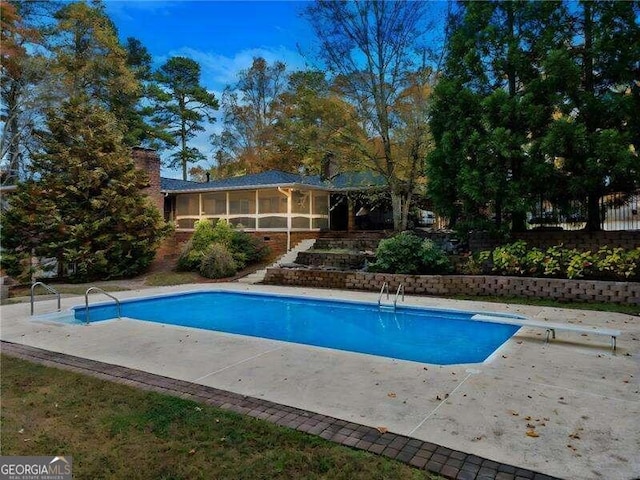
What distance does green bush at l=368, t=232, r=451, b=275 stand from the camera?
12352 millimetres

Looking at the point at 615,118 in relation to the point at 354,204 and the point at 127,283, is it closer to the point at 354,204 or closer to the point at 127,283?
the point at 354,204

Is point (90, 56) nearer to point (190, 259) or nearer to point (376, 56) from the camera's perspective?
point (190, 259)

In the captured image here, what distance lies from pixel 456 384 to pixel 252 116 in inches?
1230

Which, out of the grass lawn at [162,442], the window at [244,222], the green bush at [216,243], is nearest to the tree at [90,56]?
the window at [244,222]

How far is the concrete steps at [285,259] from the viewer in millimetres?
15414

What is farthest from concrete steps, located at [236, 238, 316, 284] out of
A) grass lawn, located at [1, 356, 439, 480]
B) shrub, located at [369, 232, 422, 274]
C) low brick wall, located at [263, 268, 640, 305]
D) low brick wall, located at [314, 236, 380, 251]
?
grass lawn, located at [1, 356, 439, 480]

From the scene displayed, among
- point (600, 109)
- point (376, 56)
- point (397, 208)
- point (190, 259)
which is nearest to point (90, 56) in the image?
point (190, 259)

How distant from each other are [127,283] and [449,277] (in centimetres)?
1097

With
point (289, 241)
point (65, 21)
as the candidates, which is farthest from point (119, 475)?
point (65, 21)

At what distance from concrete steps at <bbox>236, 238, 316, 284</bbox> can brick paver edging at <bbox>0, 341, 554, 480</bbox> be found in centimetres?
998

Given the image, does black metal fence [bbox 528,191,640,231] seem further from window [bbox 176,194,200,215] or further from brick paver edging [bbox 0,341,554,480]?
window [bbox 176,194,200,215]

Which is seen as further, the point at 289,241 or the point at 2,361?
the point at 289,241

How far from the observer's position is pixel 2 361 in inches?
221

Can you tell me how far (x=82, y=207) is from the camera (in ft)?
50.5
